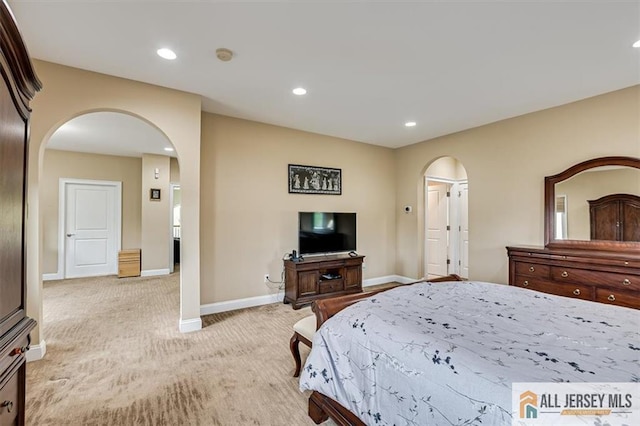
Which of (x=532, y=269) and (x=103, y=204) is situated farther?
(x=103, y=204)

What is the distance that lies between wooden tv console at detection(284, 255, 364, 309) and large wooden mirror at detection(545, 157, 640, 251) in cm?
258

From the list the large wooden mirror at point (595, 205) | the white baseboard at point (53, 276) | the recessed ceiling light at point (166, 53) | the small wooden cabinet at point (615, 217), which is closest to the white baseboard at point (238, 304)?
the recessed ceiling light at point (166, 53)

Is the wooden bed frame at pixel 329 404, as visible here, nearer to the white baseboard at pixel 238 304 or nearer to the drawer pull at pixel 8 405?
the drawer pull at pixel 8 405

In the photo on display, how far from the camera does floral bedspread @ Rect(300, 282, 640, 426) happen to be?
1069 mm

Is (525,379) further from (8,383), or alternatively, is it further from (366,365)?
(8,383)

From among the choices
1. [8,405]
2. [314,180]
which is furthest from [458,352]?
[314,180]

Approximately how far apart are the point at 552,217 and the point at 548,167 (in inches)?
25.2

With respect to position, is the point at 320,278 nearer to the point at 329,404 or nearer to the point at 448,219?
the point at 329,404

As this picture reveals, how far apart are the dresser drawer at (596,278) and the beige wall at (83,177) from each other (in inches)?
308

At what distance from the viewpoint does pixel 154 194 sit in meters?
6.67

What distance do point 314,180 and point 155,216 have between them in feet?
13.6

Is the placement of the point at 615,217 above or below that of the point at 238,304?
above

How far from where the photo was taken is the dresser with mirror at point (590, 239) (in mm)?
2848

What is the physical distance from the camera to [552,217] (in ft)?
11.8
